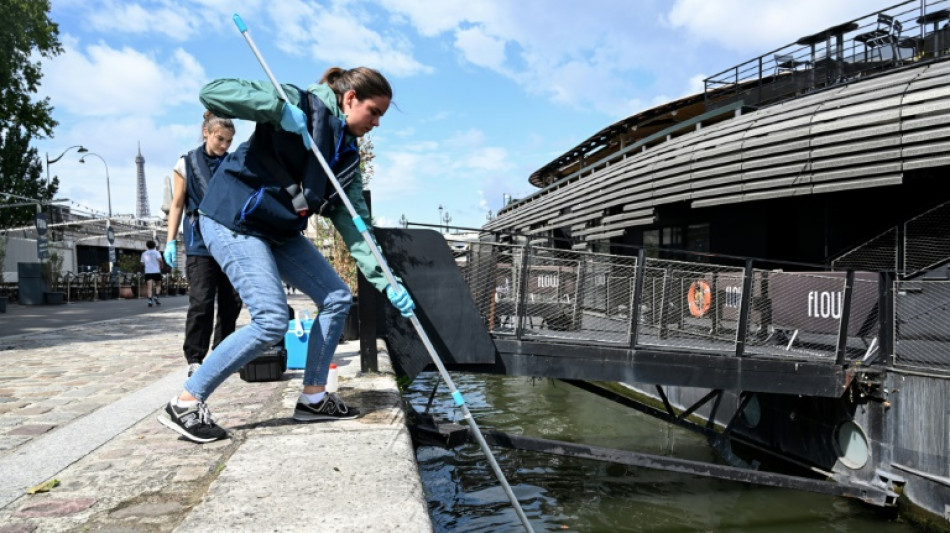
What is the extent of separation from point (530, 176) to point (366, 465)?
35046 millimetres

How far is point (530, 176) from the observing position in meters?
37.0

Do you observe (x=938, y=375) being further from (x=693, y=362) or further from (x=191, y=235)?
(x=191, y=235)

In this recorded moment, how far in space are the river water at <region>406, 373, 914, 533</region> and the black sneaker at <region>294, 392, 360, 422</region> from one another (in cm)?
250

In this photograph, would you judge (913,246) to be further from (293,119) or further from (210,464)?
(210,464)

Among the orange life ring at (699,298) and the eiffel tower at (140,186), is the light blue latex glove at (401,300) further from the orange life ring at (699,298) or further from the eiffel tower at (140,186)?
the eiffel tower at (140,186)

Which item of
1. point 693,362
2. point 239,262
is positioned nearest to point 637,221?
point 693,362

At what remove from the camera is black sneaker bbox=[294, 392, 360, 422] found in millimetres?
3445

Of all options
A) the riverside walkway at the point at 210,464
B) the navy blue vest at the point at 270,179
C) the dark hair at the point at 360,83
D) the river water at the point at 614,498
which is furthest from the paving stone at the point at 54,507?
the river water at the point at 614,498

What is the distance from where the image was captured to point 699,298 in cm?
684

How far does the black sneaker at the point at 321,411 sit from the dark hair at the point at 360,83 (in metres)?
1.52

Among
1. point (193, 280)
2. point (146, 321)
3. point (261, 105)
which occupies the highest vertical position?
point (261, 105)

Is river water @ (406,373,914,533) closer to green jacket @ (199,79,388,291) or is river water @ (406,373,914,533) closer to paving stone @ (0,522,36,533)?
green jacket @ (199,79,388,291)

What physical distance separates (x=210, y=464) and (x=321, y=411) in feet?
2.16

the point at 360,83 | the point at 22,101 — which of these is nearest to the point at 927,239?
the point at 360,83
